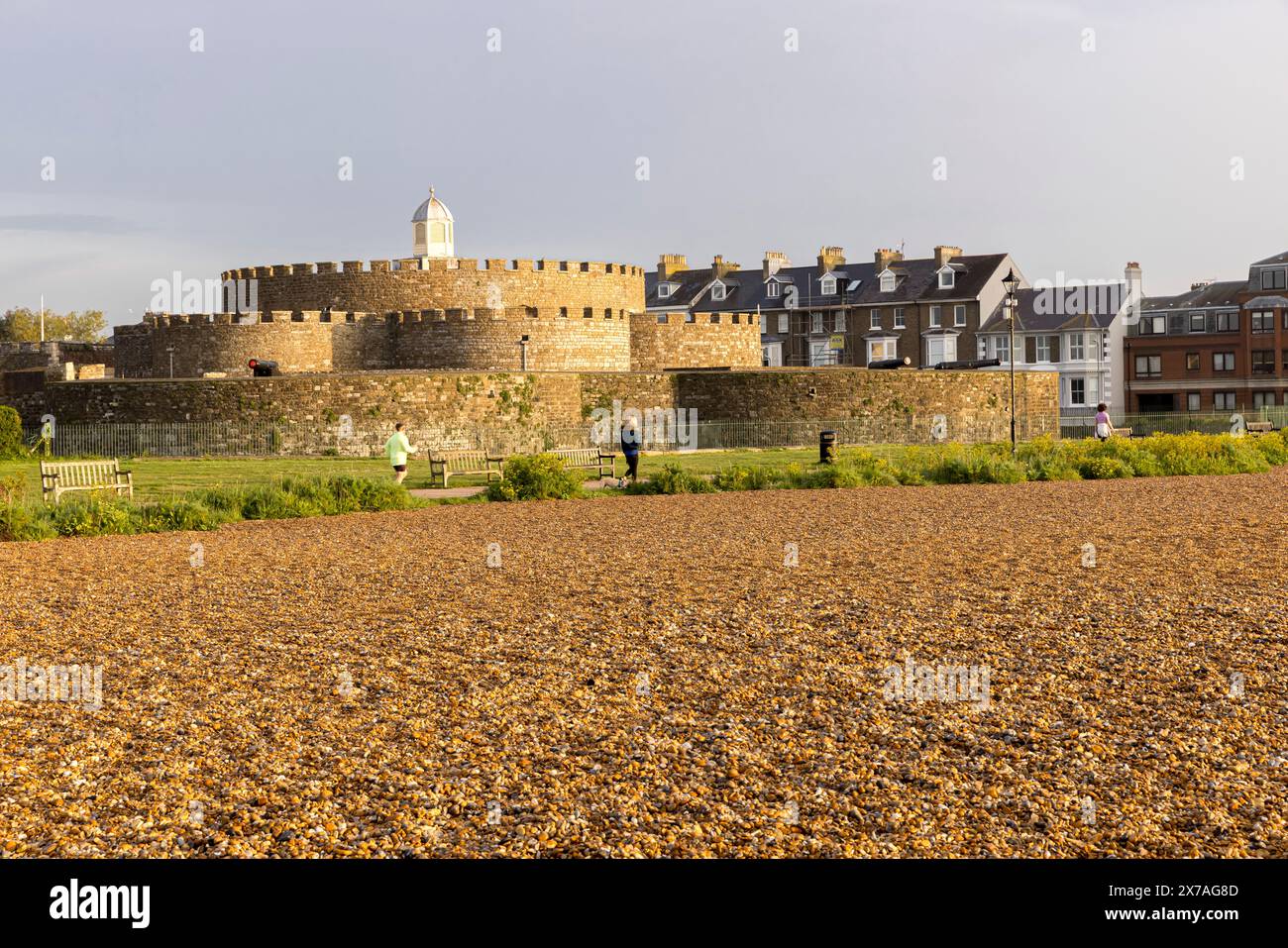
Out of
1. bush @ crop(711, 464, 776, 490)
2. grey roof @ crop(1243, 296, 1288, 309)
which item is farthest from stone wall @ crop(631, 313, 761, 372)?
grey roof @ crop(1243, 296, 1288, 309)

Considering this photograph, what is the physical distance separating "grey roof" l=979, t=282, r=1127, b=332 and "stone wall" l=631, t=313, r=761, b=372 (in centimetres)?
2096

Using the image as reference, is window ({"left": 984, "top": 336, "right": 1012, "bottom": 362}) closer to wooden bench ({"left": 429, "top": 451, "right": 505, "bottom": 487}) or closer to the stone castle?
the stone castle

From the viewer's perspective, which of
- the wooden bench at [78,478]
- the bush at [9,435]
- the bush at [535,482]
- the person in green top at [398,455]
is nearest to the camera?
the wooden bench at [78,478]

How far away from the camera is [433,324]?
152 ft

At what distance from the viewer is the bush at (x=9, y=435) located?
34.1m

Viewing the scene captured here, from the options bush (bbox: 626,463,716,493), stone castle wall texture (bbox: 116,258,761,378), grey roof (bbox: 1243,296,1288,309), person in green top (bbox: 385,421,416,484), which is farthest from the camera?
grey roof (bbox: 1243,296,1288,309)

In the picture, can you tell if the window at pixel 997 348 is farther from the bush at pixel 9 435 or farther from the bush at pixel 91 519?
the bush at pixel 91 519

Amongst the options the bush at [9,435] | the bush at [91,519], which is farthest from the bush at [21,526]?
the bush at [9,435]

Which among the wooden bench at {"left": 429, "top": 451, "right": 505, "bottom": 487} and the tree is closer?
the wooden bench at {"left": 429, "top": 451, "right": 505, "bottom": 487}

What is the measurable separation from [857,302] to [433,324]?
3206 centimetres

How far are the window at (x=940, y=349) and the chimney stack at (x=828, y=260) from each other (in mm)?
7533

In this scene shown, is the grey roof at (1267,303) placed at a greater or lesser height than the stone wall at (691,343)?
greater

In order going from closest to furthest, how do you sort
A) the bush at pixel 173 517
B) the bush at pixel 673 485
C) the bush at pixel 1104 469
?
the bush at pixel 173 517
the bush at pixel 673 485
the bush at pixel 1104 469

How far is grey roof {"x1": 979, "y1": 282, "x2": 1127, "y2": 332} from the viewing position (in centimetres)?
6781
